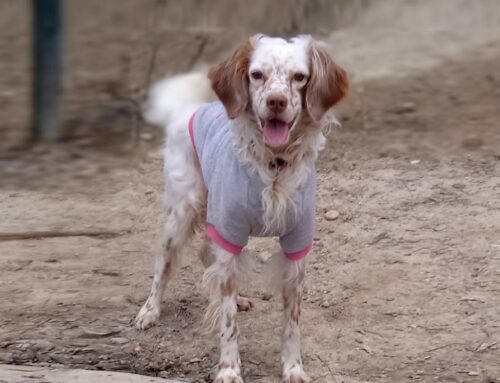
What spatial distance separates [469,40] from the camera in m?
8.50

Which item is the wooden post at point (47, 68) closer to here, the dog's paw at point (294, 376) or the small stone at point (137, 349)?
the small stone at point (137, 349)

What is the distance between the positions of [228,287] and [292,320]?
0.31 meters

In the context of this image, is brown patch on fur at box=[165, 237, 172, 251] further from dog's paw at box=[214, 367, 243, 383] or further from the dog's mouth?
the dog's mouth

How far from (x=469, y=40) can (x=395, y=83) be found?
115 cm

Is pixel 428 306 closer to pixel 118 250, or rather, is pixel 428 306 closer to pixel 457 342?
pixel 457 342

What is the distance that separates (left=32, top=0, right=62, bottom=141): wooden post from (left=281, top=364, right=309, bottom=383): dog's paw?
385 centimetres

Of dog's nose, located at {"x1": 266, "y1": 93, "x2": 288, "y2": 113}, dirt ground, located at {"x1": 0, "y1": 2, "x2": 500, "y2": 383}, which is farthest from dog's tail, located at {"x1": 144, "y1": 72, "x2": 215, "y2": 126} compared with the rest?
dog's nose, located at {"x1": 266, "y1": 93, "x2": 288, "y2": 113}

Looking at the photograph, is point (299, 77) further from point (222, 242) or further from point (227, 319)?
point (227, 319)

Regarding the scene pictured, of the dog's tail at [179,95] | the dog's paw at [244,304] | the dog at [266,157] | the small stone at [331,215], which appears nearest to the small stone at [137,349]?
the dog at [266,157]

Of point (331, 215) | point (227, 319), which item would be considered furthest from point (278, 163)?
point (331, 215)

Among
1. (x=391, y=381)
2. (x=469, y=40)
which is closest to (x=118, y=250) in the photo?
(x=391, y=381)

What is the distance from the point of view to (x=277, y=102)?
139 inches

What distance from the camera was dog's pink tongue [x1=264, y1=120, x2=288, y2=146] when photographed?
364 cm

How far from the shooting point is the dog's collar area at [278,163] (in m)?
3.78
